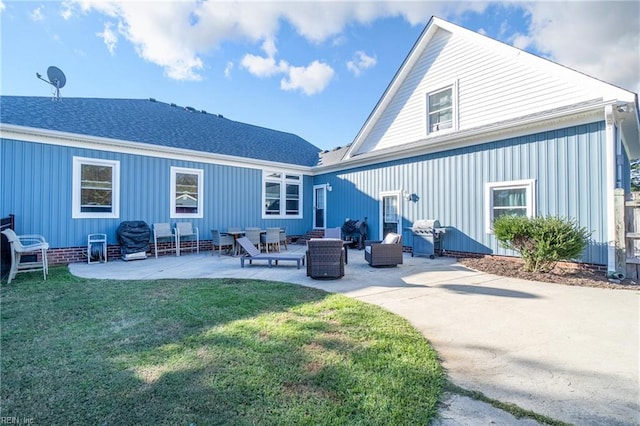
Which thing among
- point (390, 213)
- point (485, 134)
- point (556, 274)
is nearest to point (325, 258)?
point (556, 274)

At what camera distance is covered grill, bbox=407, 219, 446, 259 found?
9.09 metres

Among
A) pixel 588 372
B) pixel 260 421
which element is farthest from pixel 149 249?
pixel 588 372

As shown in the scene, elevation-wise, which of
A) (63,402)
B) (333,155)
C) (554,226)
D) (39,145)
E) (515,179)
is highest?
(333,155)

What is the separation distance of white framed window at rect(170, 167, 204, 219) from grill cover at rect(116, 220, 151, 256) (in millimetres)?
1248

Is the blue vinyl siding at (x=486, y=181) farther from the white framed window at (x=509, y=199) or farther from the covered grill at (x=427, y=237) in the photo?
the covered grill at (x=427, y=237)

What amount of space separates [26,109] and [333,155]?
10874 millimetres

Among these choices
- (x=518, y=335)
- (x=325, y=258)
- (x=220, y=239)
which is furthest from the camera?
(x=220, y=239)

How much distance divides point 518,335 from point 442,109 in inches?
340

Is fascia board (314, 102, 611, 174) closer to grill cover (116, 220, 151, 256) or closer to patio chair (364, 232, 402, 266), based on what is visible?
patio chair (364, 232, 402, 266)

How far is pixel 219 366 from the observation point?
102 inches

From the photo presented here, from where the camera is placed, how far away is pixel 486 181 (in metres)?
8.45

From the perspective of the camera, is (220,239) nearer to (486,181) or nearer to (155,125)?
(155,125)

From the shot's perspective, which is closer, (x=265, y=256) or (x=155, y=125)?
(x=265, y=256)

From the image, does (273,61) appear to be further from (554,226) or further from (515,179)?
(554,226)
